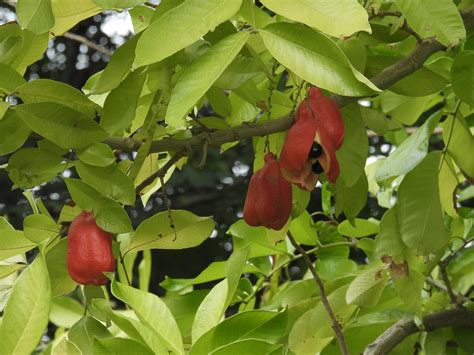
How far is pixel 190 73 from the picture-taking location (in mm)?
763

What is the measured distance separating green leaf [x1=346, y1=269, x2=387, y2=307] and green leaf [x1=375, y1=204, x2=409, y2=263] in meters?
0.02

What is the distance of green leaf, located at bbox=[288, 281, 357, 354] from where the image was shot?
1117mm

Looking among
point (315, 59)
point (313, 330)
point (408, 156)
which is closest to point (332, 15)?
point (315, 59)

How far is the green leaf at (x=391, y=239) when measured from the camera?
3.57ft

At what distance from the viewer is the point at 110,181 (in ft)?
2.95

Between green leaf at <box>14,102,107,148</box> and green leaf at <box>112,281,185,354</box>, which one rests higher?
green leaf at <box>14,102,107,148</box>

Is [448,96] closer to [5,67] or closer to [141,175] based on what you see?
[141,175]

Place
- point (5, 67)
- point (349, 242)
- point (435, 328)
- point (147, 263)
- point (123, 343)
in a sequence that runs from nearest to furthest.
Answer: point (123, 343), point (5, 67), point (435, 328), point (349, 242), point (147, 263)

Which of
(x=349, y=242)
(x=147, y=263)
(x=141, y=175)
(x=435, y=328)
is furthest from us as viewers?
(x=147, y=263)

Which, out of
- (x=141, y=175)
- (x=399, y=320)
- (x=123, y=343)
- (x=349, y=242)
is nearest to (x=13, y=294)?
(x=123, y=343)

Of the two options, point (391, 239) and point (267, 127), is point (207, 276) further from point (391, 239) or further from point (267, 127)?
point (267, 127)

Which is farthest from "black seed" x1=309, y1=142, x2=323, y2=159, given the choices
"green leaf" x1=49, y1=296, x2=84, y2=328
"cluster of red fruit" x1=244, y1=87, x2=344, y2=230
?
"green leaf" x1=49, y1=296, x2=84, y2=328

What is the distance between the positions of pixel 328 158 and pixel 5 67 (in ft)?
0.88

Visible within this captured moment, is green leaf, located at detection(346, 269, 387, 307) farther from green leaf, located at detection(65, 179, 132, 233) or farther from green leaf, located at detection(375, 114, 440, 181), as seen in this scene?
green leaf, located at detection(65, 179, 132, 233)
